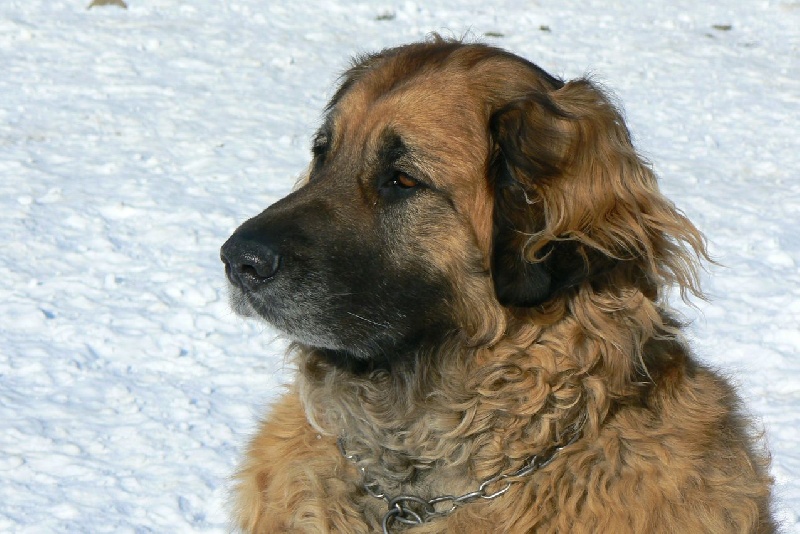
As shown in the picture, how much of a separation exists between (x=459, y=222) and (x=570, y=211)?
0.36 metres

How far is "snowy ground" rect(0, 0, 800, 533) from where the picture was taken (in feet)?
15.4

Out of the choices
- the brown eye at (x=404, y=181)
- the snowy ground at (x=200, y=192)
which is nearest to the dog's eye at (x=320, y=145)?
the brown eye at (x=404, y=181)

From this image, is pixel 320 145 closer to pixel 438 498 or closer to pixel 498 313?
pixel 498 313

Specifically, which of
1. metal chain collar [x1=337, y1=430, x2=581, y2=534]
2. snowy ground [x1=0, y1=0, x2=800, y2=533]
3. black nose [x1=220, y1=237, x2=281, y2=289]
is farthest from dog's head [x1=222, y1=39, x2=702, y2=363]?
snowy ground [x1=0, y1=0, x2=800, y2=533]

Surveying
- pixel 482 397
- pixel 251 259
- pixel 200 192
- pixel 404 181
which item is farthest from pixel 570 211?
pixel 200 192

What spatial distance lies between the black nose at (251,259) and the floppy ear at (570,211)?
71 cm

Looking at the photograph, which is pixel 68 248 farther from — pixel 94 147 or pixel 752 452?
pixel 752 452

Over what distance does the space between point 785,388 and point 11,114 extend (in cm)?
679

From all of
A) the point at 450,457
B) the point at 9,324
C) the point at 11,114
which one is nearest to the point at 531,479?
the point at 450,457

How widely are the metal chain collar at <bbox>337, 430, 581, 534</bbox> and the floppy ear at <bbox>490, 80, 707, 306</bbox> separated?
528 mm

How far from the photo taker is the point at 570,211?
119 inches

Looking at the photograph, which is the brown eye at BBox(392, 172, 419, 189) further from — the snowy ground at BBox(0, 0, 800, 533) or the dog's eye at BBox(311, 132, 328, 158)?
the snowy ground at BBox(0, 0, 800, 533)

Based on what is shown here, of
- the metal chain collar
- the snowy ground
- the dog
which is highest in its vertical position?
the dog

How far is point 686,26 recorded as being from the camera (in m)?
13.6
